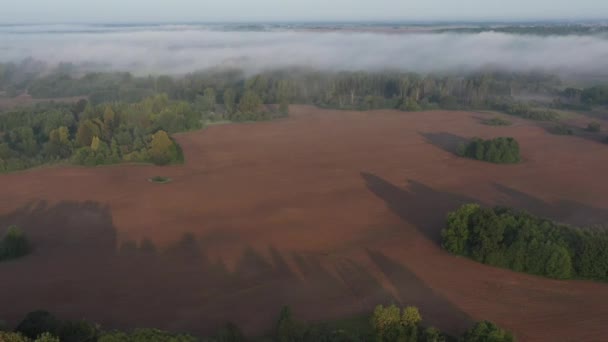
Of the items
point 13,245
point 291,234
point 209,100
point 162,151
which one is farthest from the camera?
point 209,100

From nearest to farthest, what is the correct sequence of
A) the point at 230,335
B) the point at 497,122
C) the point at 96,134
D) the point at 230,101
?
1. the point at 230,335
2. the point at 96,134
3. the point at 497,122
4. the point at 230,101

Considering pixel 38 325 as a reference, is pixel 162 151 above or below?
below

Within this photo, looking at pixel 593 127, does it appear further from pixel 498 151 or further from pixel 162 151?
pixel 162 151

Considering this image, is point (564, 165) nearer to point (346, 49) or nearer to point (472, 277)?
point (472, 277)

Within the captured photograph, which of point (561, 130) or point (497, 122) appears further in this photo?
point (497, 122)

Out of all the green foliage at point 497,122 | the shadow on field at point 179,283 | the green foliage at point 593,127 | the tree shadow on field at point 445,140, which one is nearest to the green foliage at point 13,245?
the shadow on field at point 179,283

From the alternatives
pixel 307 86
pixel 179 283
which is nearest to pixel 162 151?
pixel 179 283

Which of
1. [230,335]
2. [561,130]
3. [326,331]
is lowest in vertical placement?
[561,130]

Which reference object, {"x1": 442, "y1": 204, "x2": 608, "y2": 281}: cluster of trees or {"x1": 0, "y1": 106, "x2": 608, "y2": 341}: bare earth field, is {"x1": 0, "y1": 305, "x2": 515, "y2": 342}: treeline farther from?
{"x1": 442, "y1": 204, "x2": 608, "y2": 281}: cluster of trees

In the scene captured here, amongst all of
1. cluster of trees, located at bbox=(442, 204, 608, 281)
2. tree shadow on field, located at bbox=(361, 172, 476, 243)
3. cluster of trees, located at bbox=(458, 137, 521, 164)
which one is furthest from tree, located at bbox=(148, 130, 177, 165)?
cluster of trees, located at bbox=(442, 204, 608, 281)
